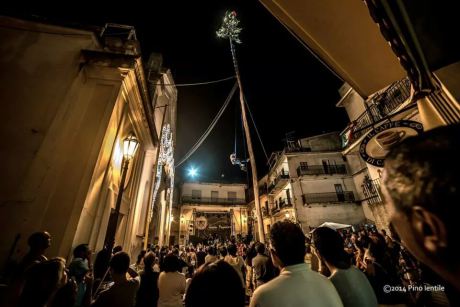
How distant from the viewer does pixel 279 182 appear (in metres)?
27.8

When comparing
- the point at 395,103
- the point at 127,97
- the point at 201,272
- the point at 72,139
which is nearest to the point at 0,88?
the point at 72,139

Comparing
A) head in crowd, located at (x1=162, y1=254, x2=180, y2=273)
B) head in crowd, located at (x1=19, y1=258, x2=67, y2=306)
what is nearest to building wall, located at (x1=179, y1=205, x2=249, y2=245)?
head in crowd, located at (x1=162, y1=254, x2=180, y2=273)

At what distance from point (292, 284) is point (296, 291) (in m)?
0.05

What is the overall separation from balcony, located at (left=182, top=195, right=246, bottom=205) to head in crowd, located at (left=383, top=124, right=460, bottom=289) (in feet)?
126

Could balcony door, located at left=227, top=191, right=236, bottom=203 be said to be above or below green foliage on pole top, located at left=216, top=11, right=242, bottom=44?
below

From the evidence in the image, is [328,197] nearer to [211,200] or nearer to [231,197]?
[231,197]

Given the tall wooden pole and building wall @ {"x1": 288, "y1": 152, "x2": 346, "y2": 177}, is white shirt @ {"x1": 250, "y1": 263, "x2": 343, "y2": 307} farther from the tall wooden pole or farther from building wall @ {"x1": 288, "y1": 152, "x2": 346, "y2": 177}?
building wall @ {"x1": 288, "y1": 152, "x2": 346, "y2": 177}

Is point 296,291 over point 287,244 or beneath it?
beneath

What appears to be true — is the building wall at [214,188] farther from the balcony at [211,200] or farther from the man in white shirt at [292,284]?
the man in white shirt at [292,284]

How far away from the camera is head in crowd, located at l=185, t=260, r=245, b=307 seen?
3.66ft

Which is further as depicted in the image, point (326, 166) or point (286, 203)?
point (286, 203)

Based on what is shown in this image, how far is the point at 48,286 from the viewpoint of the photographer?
1980 millimetres

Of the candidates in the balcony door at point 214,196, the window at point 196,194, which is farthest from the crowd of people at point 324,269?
the balcony door at point 214,196

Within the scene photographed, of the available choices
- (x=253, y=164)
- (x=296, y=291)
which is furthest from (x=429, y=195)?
(x=253, y=164)
